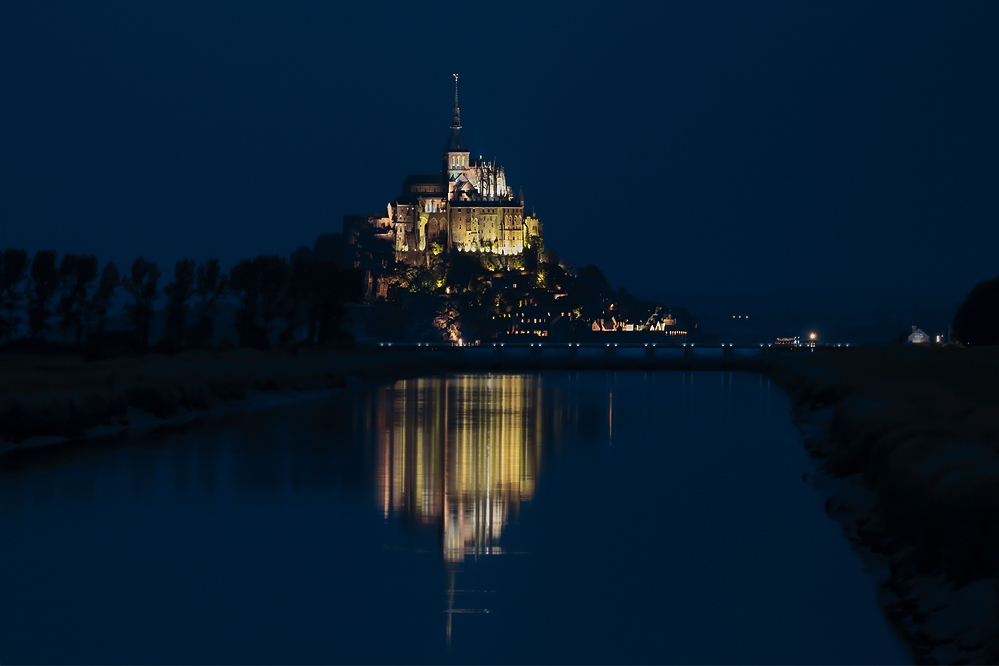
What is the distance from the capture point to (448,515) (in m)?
19.5

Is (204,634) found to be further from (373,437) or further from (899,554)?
(373,437)

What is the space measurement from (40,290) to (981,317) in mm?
61094

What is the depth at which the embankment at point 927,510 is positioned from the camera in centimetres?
1075

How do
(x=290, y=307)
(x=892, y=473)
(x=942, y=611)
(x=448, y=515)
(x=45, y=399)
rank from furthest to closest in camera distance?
(x=290, y=307) < (x=45, y=399) < (x=448, y=515) < (x=892, y=473) < (x=942, y=611)

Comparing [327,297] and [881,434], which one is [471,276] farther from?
[881,434]

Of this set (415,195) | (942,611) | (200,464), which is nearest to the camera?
(942,611)

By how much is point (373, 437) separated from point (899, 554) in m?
21.3

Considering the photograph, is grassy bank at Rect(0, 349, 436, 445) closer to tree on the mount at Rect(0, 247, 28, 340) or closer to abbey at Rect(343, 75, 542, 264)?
tree on the mount at Rect(0, 247, 28, 340)

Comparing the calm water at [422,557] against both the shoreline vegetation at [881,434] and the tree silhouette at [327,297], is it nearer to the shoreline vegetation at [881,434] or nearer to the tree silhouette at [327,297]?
the shoreline vegetation at [881,434]

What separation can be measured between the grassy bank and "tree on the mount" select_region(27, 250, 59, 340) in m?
6.56

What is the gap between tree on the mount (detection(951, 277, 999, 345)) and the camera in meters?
76.5

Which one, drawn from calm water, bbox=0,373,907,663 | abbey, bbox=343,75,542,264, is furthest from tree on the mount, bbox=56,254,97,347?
abbey, bbox=343,75,542,264

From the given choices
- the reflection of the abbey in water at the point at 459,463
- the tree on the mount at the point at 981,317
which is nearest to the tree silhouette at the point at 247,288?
the reflection of the abbey in water at the point at 459,463

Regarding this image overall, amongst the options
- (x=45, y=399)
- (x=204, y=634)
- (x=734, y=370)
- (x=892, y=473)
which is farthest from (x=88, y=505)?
(x=734, y=370)
